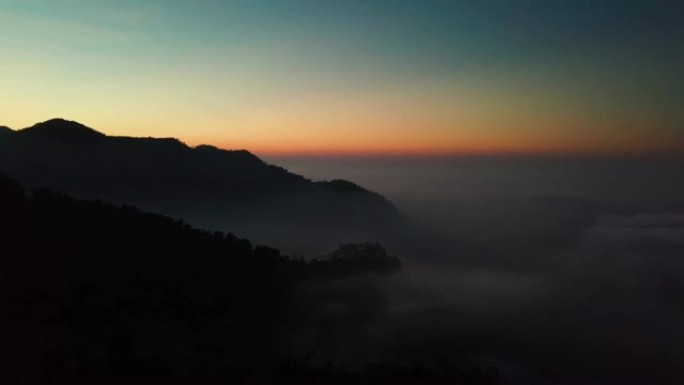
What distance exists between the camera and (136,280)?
1981 inches

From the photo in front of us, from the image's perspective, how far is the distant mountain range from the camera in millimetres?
114625

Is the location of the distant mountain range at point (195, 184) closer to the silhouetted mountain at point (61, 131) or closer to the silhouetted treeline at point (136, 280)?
the silhouetted mountain at point (61, 131)

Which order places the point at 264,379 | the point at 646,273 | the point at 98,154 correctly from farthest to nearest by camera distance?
the point at 98,154 → the point at 646,273 → the point at 264,379

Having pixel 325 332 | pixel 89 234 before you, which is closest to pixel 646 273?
pixel 325 332

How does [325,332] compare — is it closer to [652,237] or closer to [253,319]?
[253,319]

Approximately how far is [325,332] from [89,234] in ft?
97.5

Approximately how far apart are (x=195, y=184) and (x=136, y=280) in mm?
92831

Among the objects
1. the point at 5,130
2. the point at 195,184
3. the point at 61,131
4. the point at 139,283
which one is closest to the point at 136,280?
the point at 139,283

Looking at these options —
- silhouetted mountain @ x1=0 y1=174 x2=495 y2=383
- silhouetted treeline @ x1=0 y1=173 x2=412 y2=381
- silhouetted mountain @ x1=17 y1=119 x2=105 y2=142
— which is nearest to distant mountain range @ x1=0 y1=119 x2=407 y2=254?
silhouetted mountain @ x1=17 y1=119 x2=105 y2=142

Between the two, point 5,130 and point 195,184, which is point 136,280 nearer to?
point 195,184

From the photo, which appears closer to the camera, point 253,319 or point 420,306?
point 253,319

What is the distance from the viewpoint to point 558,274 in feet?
359

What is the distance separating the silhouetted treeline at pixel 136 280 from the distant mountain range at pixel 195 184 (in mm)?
45144

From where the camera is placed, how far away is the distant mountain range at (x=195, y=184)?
115 meters
